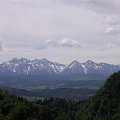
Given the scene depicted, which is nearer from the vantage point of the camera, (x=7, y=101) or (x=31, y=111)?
(x=31, y=111)

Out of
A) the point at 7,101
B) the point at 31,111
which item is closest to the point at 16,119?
the point at 31,111

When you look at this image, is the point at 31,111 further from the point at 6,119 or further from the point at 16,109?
the point at 6,119

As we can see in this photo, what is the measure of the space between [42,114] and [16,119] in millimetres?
16180

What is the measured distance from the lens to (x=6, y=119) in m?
86.3

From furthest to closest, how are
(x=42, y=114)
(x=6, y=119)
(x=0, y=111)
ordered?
(x=42, y=114)
(x=0, y=111)
(x=6, y=119)

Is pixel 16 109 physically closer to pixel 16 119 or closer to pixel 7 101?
pixel 16 119

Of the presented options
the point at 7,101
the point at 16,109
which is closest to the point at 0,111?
the point at 16,109

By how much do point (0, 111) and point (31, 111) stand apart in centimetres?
944

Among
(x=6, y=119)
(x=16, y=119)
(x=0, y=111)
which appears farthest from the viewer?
(x=0, y=111)

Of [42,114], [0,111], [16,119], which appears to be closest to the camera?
[16,119]

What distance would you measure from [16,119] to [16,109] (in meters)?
5.29

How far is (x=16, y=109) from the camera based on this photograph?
9738cm

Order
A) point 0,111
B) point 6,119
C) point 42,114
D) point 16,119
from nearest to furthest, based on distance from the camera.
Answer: point 6,119 → point 16,119 → point 0,111 → point 42,114

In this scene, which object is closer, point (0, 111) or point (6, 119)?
point (6, 119)
